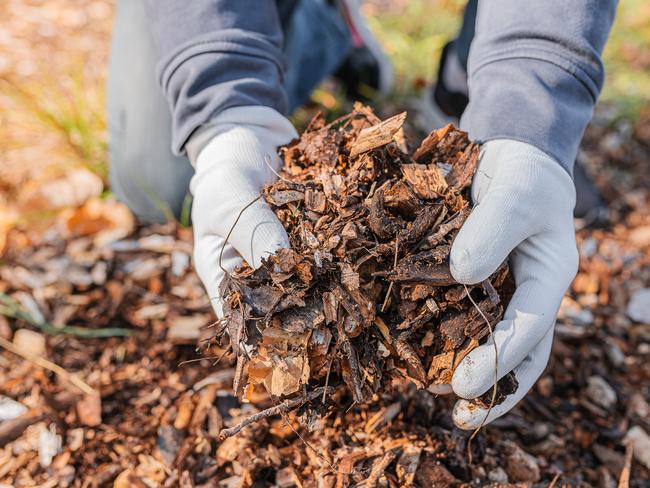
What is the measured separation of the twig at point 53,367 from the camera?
199cm

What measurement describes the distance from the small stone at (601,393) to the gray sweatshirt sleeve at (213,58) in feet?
5.54

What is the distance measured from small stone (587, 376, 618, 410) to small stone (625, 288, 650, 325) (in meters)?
0.50

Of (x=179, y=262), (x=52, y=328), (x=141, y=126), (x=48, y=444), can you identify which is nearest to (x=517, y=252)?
(x=179, y=262)

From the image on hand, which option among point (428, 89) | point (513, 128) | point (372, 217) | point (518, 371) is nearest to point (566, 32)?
point (513, 128)

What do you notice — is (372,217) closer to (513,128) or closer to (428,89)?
(513,128)

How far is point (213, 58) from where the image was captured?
6.50 ft

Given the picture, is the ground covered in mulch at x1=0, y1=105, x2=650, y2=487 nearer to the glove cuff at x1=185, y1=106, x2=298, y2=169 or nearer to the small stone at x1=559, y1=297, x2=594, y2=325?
the small stone at x1=559, y1=297, x2=594, y2=325

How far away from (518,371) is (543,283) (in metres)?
0.29

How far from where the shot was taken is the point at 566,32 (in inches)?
71.1

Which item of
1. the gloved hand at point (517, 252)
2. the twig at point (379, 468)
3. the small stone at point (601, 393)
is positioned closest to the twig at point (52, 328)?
the twig at point (379, 468)

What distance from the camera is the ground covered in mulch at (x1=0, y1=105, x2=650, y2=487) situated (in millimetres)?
1679

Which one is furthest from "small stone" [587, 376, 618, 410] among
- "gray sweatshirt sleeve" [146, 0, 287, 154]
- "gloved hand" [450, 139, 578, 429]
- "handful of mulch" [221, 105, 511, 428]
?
"gray sweatshirt sleeve" [146, 0, 287, 154]

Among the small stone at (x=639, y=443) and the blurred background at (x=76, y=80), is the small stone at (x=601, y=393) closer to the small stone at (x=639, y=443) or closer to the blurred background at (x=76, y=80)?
the small stone at (x=639, y=443)

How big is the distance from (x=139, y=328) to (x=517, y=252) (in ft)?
5.13
